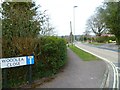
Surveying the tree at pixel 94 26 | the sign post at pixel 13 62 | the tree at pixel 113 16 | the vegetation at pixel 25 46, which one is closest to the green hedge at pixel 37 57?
the vegetation at pixel 25 46

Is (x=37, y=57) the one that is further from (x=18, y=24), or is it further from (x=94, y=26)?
(x=94, y=26)

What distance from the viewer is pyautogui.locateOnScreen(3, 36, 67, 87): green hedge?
773 centimetres

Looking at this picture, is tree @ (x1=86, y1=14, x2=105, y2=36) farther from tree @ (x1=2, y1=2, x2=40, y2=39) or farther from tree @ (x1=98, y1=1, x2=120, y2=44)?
tree @ (x1=2, y1=2, x2=40, y2=39)

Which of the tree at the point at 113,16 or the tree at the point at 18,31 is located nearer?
the tree at the point at 18,31

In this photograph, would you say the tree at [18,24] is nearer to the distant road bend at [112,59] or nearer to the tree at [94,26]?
the distant road bend at [112,59]

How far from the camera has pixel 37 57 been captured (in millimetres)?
8469

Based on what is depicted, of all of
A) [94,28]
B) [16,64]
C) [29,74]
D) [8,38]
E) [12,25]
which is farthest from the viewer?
[94,28]

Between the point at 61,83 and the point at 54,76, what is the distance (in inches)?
47.8

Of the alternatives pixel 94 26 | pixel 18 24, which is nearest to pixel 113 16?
pixel 18 24

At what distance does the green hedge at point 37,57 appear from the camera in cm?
773

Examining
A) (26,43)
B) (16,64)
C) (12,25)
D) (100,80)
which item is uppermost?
(12,25)

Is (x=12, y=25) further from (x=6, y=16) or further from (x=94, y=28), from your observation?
(x=94, y=28)

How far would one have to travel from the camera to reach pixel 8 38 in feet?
26.1

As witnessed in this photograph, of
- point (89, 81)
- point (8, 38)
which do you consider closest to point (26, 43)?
point (8, 38)
